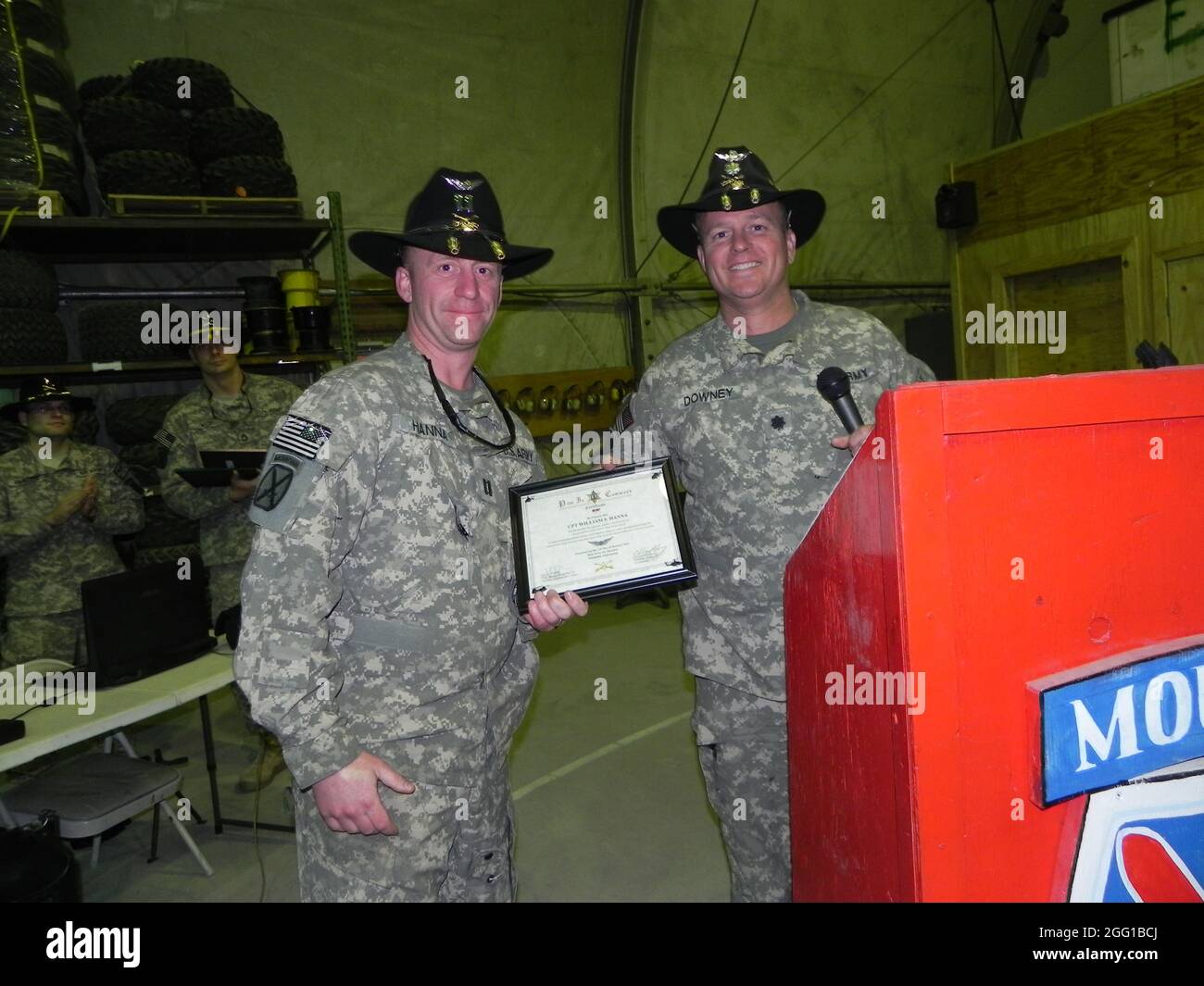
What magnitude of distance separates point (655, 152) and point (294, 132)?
Answer: 10.1ft

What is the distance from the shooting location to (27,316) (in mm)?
4637

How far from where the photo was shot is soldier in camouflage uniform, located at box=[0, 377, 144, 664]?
4.16 m

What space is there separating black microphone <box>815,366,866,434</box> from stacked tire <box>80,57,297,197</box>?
15.7 feet

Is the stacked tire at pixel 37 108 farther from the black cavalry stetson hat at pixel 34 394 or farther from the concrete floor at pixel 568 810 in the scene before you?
the concrete floor at pixel 568 810

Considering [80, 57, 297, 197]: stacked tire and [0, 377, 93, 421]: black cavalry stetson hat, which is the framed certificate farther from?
[80, 57, 297, 197]: stacked tire

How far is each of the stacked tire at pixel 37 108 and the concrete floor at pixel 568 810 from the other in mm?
3115

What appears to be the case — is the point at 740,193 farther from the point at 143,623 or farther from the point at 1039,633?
the point at 143,623

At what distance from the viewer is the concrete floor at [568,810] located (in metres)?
3.16

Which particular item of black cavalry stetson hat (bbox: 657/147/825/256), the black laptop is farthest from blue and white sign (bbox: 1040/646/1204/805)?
the black laptop

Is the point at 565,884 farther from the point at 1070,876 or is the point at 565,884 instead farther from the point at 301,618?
the point at 1070,876

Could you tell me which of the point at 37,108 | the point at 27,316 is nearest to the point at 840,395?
the point at 27,316

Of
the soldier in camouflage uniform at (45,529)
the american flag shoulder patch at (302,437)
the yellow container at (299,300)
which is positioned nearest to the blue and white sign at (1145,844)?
the american flag shoulder patch at (302,437)
